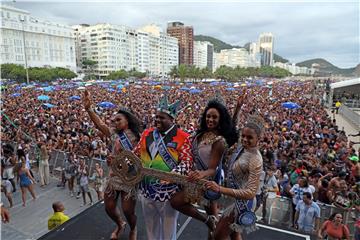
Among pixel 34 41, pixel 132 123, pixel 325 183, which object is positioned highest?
pixel 34 41

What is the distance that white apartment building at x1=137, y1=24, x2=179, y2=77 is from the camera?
129375mm

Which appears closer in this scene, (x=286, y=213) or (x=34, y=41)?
(x=286, y=213)

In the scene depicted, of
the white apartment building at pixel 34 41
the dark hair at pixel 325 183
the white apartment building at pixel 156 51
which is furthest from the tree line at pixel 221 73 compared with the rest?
the dark hair at pixel 325 183

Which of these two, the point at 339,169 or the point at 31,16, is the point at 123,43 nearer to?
the point at 31,16

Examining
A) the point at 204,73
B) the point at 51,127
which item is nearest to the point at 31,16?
the point at 204,73

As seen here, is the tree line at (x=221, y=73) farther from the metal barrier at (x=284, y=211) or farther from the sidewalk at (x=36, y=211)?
the metal barrier at (x=284, y=211)

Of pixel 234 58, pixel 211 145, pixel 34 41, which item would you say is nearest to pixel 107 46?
pixel 34 41

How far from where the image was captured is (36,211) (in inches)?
287

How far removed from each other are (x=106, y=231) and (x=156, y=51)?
137165mm

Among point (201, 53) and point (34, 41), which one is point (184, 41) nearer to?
point (201, 53)

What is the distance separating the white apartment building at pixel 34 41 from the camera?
7931cm

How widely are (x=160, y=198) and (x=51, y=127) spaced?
11453 millimetres

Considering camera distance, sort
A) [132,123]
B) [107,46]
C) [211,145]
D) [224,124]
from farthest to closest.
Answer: [107,46], [132,123], [224,124], [211,145]

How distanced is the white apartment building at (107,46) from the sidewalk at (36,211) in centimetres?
10903
